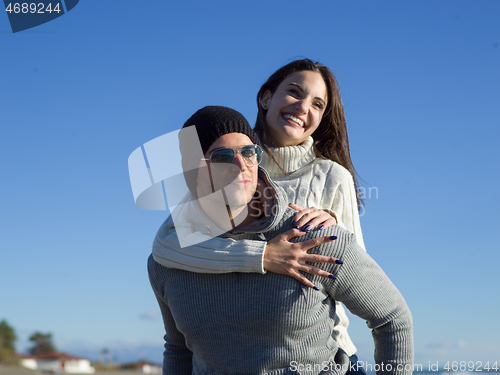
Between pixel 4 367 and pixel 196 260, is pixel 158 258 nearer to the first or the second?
pixel 196 260

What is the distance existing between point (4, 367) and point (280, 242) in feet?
114

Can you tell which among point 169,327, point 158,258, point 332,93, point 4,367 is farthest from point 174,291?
point 4,367

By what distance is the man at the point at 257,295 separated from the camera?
234 cm

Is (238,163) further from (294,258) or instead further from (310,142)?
(310,142)

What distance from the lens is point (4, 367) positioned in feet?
102

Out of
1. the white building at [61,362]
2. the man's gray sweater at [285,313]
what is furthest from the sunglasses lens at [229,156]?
the white building at [61,362]

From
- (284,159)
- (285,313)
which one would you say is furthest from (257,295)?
(284,159)

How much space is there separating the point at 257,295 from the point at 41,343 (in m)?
59.8

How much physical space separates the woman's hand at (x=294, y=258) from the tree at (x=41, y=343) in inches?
2258

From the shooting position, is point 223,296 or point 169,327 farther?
point 169,327

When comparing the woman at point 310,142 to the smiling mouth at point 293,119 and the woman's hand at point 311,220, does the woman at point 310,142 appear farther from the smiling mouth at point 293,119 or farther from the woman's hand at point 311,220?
the woman's hand at point 311,220

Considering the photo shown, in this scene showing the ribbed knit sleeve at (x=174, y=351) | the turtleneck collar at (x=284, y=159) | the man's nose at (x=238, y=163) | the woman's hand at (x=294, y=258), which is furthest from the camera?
the turtleneck collar at (x=284, y=159)

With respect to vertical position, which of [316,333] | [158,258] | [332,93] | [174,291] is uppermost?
[332,93]

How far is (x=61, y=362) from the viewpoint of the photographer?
49.0 m
